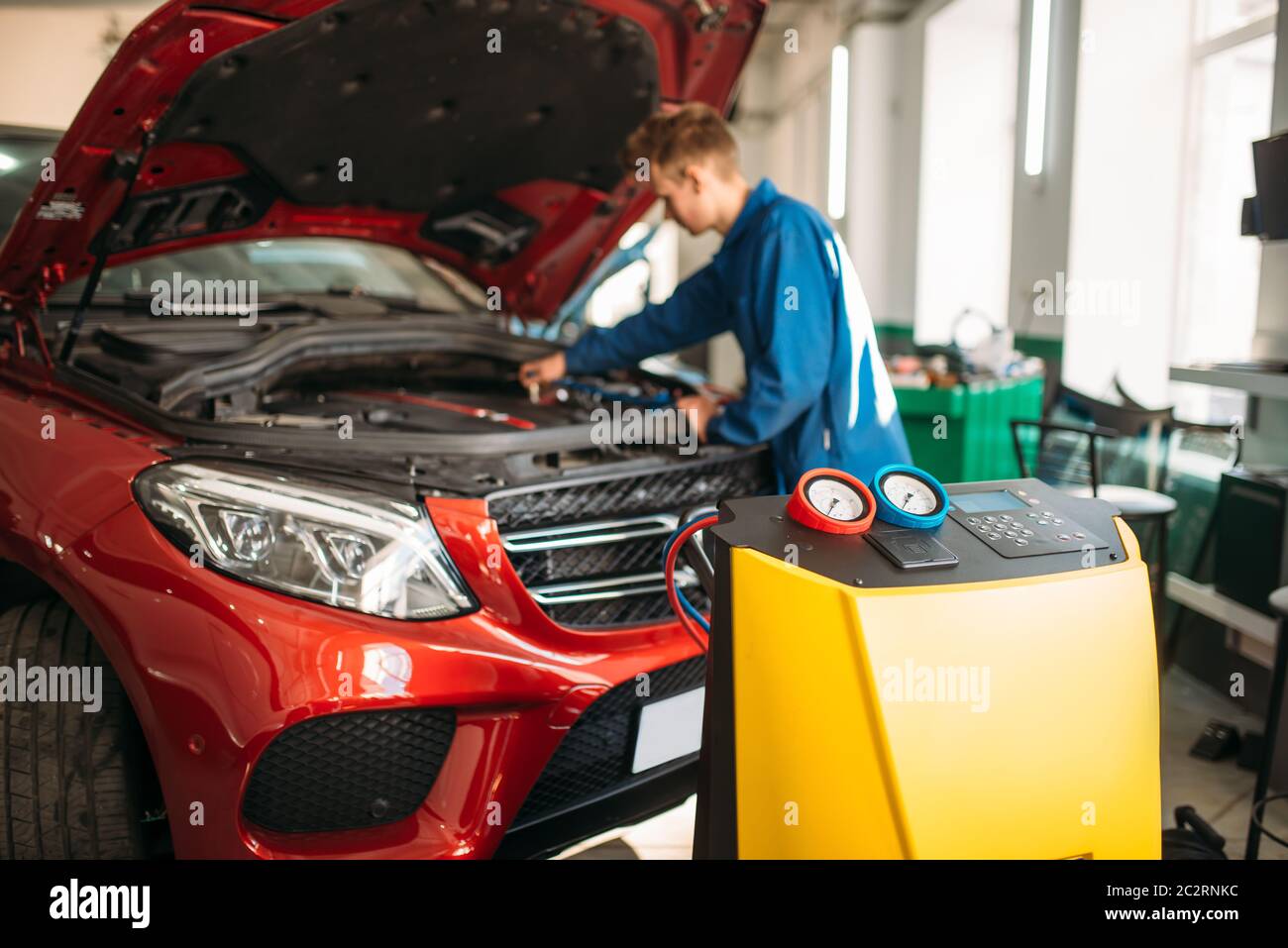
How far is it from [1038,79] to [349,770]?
15.1ft

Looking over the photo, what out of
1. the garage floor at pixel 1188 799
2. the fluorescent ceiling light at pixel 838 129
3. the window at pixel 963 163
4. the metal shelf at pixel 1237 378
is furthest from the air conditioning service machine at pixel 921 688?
the fluorescent ceiling light at pixel 838 129

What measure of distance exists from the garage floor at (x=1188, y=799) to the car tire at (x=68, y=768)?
77 centimetres

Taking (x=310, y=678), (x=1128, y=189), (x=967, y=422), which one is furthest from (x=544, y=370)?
(x=1128, y=189)

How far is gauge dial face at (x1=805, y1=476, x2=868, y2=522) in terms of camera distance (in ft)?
3.47

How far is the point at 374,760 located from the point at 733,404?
0.84m

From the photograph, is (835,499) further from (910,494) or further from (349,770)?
(349,770)

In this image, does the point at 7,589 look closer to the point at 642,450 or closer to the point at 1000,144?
the point at 642,450

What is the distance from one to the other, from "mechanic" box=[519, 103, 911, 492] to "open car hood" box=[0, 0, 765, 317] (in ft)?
0.68

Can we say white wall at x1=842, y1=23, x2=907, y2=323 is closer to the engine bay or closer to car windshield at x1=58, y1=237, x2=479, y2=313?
car windshield at x1=58, y1=237, x2=479, y2=313

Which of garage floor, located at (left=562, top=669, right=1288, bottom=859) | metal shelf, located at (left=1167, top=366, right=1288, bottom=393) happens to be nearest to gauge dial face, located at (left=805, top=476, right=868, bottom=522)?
garage floor, located at (left=562, top=669, right=1288, bottom=859)

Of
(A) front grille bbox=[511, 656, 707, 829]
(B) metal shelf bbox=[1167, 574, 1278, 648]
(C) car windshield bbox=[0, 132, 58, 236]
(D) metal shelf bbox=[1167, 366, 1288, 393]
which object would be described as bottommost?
(B) metal shelf bbox=[1167, 574, 1278, 648]

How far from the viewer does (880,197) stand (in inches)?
280

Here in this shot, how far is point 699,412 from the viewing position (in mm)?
1724

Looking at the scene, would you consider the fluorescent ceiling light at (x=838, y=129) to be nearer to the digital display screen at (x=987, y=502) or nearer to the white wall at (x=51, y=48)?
the white wall at (x=51, y=48)
